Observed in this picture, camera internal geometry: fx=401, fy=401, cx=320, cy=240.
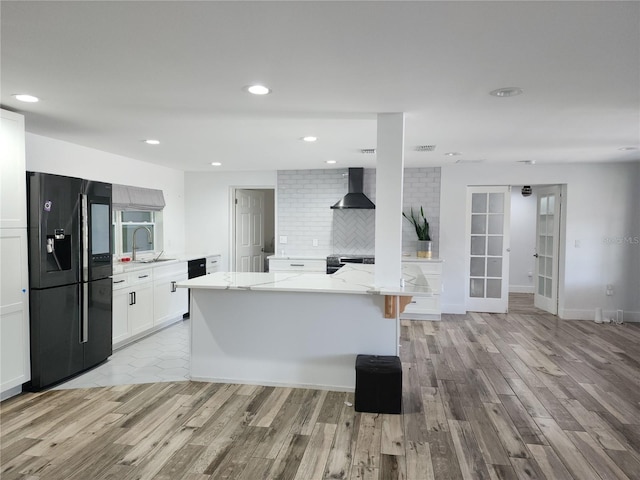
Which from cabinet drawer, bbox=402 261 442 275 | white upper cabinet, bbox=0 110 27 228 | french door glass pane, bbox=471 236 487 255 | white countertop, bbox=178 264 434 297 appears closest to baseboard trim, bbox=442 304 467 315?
cabinet drawer, bbox=402 261 442 275

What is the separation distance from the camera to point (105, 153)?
4.88m

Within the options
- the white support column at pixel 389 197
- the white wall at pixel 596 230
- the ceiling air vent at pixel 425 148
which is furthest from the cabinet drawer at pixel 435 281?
the white support column at pixel 389 197

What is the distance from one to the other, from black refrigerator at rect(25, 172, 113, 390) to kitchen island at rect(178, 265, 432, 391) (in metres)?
0.98

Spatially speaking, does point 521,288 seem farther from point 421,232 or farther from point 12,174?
point 12,174

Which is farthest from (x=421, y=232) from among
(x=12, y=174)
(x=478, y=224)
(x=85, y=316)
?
(x=12, y=174)

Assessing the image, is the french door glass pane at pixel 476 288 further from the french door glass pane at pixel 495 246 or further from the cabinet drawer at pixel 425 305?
the cabinet drawer at pixel 425 305

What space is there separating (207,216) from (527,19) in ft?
19.1

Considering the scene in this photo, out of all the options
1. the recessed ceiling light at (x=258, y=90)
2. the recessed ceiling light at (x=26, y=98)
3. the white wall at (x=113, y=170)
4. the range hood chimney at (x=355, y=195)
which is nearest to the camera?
the recessed ceiling light at (x=258, y=90)

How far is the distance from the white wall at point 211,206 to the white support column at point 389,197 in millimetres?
3731

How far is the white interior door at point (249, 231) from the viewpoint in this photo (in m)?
6.92

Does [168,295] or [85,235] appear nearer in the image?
[85,235]

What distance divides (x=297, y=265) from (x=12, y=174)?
3.83m

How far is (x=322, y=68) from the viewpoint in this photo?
2209 millimetres

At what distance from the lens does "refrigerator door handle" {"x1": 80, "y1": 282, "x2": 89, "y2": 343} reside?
353 centimetres
